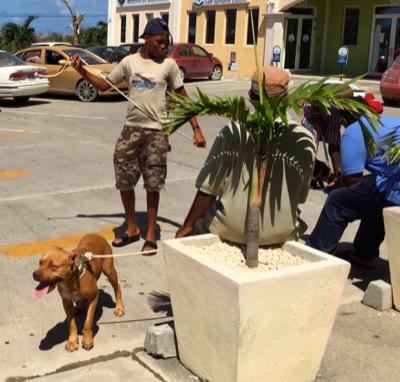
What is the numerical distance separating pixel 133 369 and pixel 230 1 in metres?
28.0

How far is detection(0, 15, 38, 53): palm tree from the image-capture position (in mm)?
41719

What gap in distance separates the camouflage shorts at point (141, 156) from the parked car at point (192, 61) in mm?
18920

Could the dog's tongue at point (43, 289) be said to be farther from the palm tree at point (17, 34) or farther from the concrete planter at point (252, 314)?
the palm tree at point (17, 34)

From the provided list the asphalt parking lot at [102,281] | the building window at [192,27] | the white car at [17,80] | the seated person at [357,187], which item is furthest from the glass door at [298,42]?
the seated person at [357,187]

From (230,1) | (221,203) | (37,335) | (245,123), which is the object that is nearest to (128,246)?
(37,335)

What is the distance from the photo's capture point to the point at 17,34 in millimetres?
42125

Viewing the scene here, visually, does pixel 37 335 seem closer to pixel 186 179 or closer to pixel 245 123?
pixel 245 123

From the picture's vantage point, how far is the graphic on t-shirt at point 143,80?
5.31 m

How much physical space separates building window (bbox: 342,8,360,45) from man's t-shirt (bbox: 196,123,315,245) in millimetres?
26178

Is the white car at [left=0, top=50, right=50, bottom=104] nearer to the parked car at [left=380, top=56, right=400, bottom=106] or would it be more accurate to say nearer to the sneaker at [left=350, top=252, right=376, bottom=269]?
the parked car at [left=380, top=56, right=400, bottom=106]

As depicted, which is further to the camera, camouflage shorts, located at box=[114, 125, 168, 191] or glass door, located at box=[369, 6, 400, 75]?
glass door, located at box=[369, 6, 400, 75]

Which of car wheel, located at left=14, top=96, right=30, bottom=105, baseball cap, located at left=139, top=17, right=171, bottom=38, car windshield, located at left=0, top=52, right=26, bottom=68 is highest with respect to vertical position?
baseball cap, located at left=139, top=17, right=171, bottom=38

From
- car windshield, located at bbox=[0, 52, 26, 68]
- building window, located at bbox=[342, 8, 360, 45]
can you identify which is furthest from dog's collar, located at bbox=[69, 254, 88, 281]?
building window, located at bbox=[342, 8, 360, 45]

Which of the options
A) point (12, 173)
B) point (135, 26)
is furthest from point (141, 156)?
point (135, 26)
